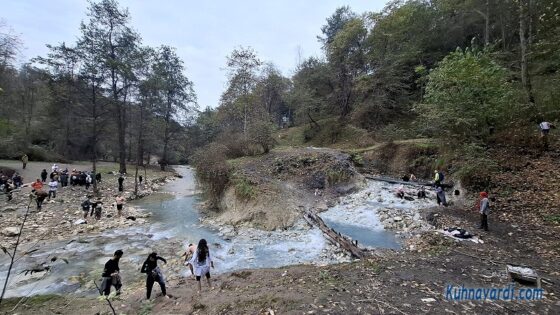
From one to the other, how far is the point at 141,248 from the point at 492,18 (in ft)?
119

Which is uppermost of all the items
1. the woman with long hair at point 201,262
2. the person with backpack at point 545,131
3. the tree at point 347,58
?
the tree at point 347,58

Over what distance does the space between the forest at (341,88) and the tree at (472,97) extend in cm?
7

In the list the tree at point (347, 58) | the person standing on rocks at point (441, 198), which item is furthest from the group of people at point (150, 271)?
the tree at point (347, 58)

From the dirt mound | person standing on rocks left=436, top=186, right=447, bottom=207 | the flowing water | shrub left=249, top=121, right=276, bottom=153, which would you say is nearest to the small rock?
the flowing water

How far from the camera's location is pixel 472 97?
16781mm

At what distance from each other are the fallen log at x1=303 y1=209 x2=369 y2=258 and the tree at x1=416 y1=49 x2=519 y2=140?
30.3 ft

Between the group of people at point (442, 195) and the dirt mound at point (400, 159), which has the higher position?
the dirt mound at point (400, 159)

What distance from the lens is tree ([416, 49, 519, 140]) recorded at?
648 inches

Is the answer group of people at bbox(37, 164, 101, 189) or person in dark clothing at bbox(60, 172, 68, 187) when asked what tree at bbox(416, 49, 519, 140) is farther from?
person in dark clothing at bbox(60, 172, 68, 187)

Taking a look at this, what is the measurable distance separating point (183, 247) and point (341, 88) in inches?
1216

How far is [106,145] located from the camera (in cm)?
4759

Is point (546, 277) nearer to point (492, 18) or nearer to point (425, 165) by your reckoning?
point (425, 165)

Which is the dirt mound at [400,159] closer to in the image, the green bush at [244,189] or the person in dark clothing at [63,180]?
the green bush at [244,189]

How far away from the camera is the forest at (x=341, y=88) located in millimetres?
17297
